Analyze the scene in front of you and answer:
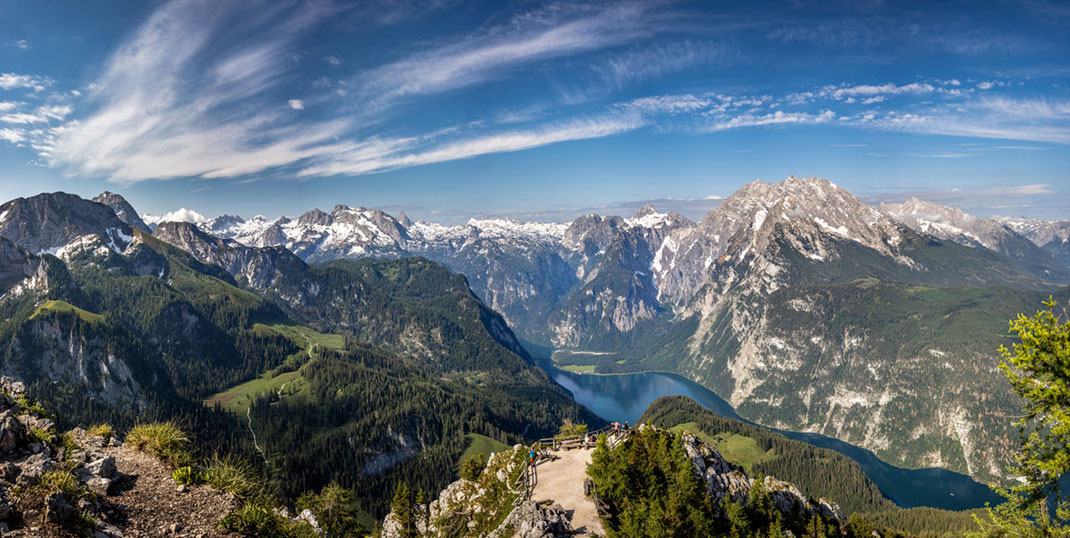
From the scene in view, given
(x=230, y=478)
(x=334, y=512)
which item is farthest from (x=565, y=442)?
(x=230, y=478)

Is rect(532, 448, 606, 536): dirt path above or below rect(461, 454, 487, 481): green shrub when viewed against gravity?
above

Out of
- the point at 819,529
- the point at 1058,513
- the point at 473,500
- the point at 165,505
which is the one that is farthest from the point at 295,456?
the point at 1058,513

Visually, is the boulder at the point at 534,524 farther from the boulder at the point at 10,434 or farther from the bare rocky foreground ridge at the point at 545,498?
the boulder at the point at 10,434

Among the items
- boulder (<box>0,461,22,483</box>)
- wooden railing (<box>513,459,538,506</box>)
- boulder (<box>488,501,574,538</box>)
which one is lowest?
wooden railing (<box>513,459,538,506</box>)

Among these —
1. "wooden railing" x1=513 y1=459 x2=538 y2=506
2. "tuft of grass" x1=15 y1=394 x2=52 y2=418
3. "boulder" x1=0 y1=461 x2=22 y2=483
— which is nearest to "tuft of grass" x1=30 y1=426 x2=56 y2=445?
"tuft of grass" x1=15 y1=394 x2=52 y2=418

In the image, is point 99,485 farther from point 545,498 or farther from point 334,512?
point 334,512

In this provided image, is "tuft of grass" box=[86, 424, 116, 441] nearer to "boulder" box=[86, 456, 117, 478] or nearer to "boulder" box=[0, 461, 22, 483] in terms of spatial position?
"boulder" box=[86, 456, 117, 478]

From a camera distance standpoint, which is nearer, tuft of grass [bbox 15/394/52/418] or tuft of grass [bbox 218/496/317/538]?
tuft of grass [bbox 218/496/317/538]
